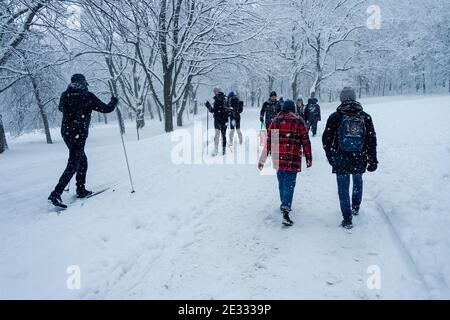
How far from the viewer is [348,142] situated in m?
4.64

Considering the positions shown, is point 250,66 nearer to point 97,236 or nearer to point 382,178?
point 382,178

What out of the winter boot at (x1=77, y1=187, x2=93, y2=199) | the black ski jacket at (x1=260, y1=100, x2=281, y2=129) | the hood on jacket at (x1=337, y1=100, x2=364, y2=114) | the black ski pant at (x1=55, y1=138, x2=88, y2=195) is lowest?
the winter boot at (x1=77, y1=187, x2=93, y2=199)

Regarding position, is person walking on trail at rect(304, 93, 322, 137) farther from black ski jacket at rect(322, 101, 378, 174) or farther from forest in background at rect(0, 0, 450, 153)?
black ski jacket at rect(322, 101, 378, 174)

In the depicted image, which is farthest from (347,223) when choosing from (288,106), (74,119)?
(74,119)

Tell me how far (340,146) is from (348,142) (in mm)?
131

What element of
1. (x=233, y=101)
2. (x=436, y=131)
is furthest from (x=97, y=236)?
(x=436, y=131)

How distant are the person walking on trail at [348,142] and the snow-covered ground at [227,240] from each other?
0.81 metres

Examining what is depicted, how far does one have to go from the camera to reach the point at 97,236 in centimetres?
456

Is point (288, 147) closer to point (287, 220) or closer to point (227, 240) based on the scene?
point (287, 220)

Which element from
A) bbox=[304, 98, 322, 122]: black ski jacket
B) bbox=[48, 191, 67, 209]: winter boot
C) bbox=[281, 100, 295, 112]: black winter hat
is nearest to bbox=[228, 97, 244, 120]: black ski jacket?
bbox=[304, 98, 322, 122]: black ski jacket

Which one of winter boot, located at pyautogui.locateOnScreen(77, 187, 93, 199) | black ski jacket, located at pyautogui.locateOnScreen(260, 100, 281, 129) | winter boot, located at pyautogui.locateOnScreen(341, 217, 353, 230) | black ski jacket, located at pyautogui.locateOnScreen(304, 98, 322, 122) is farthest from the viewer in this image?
black ski jacket, located at pyautogui.locateOnScreen(304, 98, 322, 122)

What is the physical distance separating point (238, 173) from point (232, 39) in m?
10.9

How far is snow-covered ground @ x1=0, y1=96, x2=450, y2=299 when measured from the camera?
347 centimetres

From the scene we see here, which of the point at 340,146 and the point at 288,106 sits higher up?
the point at 288,106
